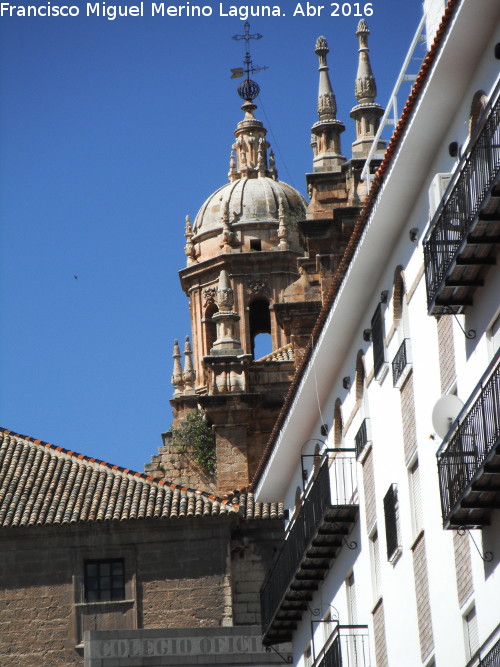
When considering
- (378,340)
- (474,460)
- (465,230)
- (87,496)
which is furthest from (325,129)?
(474,460)

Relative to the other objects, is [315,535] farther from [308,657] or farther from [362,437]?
[308,657]

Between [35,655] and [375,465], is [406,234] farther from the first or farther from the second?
[35,655]

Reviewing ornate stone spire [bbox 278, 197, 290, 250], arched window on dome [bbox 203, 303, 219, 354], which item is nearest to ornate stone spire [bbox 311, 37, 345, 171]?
ornate stone spire [bbox 278, 197, 290, 250]

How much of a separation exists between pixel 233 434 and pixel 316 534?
25860 mm

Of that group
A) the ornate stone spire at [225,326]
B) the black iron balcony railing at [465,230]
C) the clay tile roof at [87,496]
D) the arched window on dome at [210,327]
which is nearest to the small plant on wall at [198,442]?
the ornate stone spire at [225,326]

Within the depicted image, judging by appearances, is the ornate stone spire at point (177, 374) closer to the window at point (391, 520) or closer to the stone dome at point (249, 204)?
the stone dome at point (249, 204)

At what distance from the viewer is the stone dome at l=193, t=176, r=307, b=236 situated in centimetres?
7412

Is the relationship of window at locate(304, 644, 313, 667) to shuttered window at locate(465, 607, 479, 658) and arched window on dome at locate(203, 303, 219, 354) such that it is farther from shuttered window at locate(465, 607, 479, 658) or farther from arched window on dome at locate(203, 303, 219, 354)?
arched window on dome at locate(203, 303, 219, 354)

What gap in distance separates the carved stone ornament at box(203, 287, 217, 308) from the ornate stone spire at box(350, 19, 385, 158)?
23.8 m

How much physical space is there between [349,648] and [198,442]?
29.1 metres

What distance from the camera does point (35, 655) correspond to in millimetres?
49094

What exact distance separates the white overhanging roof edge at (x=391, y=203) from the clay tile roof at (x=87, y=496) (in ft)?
32.2

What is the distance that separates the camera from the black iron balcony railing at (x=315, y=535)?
3328 cm

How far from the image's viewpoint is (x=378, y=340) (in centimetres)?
3098
